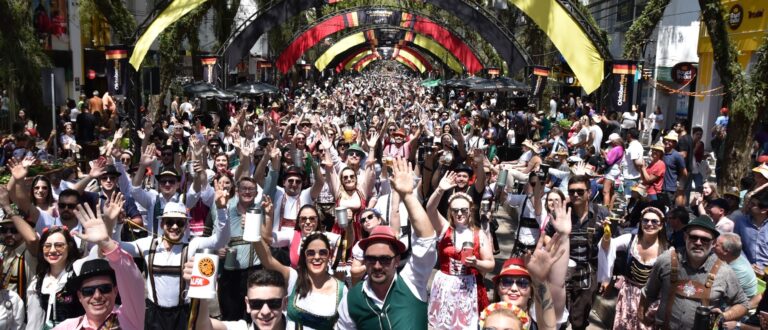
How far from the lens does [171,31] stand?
21984 millimetres

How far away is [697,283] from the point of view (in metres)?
5.21

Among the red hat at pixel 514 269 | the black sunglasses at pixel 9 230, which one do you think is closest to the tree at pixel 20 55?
the black sunglasses at pixel 9 230

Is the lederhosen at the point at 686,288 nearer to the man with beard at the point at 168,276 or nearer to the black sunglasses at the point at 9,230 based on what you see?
the man with beard at the point at 168,276

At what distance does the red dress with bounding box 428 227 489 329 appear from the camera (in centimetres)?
559

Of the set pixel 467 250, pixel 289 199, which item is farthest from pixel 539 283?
pixel 289 199

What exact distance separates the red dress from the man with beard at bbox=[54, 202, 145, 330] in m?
2.27

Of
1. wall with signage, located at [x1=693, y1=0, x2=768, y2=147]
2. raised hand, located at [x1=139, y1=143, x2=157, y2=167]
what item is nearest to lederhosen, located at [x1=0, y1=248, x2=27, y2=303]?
raised hand, located at [x1=139, y1=143, x2=157, y2=167]

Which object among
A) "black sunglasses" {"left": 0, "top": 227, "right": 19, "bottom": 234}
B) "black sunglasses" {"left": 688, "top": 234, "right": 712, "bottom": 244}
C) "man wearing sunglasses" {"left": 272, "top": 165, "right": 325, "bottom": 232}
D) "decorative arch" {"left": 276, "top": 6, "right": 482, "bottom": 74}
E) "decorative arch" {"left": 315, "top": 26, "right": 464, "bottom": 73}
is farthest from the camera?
"decorative arch" {"left": 315, "top": 26, "right": 464, "bottom": 73}

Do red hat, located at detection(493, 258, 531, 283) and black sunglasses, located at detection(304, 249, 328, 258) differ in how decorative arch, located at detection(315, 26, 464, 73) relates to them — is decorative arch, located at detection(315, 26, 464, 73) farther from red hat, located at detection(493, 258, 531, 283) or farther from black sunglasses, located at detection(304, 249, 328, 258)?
black sunglasses, located at detection(304, 249, 328, 258)

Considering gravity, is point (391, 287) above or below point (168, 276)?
above

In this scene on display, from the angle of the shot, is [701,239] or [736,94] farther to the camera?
[736,94]

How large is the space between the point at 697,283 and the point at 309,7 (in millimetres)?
16693

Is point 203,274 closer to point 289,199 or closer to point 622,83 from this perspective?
point 289,199

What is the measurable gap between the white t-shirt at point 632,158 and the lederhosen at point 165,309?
832 centimetres
